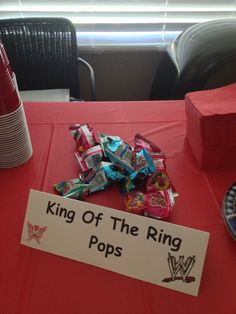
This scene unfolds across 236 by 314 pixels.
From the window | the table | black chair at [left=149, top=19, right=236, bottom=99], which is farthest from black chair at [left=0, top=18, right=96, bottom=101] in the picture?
the table

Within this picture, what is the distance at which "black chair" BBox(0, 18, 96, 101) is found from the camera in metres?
1.33

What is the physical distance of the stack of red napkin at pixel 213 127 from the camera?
67 centimetres

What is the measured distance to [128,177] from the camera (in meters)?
0.66

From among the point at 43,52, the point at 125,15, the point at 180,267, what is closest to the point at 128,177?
the point at 180,267

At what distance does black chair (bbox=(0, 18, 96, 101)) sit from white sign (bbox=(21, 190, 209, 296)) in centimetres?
87

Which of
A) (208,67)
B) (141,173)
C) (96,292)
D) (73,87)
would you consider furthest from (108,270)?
(73,87)

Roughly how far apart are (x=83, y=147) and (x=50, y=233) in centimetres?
26

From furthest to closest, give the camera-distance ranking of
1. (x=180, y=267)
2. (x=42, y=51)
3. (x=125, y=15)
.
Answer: (x=125, y=15)
(x=42, y=51)
(x=180, y=267)

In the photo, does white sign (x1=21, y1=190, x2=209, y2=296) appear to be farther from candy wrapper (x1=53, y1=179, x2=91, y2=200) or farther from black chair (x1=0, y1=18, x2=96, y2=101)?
black chair (x1=0, y1=18, x2=96, y2=101)

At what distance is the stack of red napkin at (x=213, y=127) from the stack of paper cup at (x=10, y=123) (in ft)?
1.34

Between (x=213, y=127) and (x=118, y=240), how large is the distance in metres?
0.33

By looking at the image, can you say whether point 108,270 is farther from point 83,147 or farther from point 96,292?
point 83,147

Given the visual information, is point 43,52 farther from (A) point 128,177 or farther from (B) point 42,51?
(A) point 128,177

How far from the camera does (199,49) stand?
1267 millimetres
